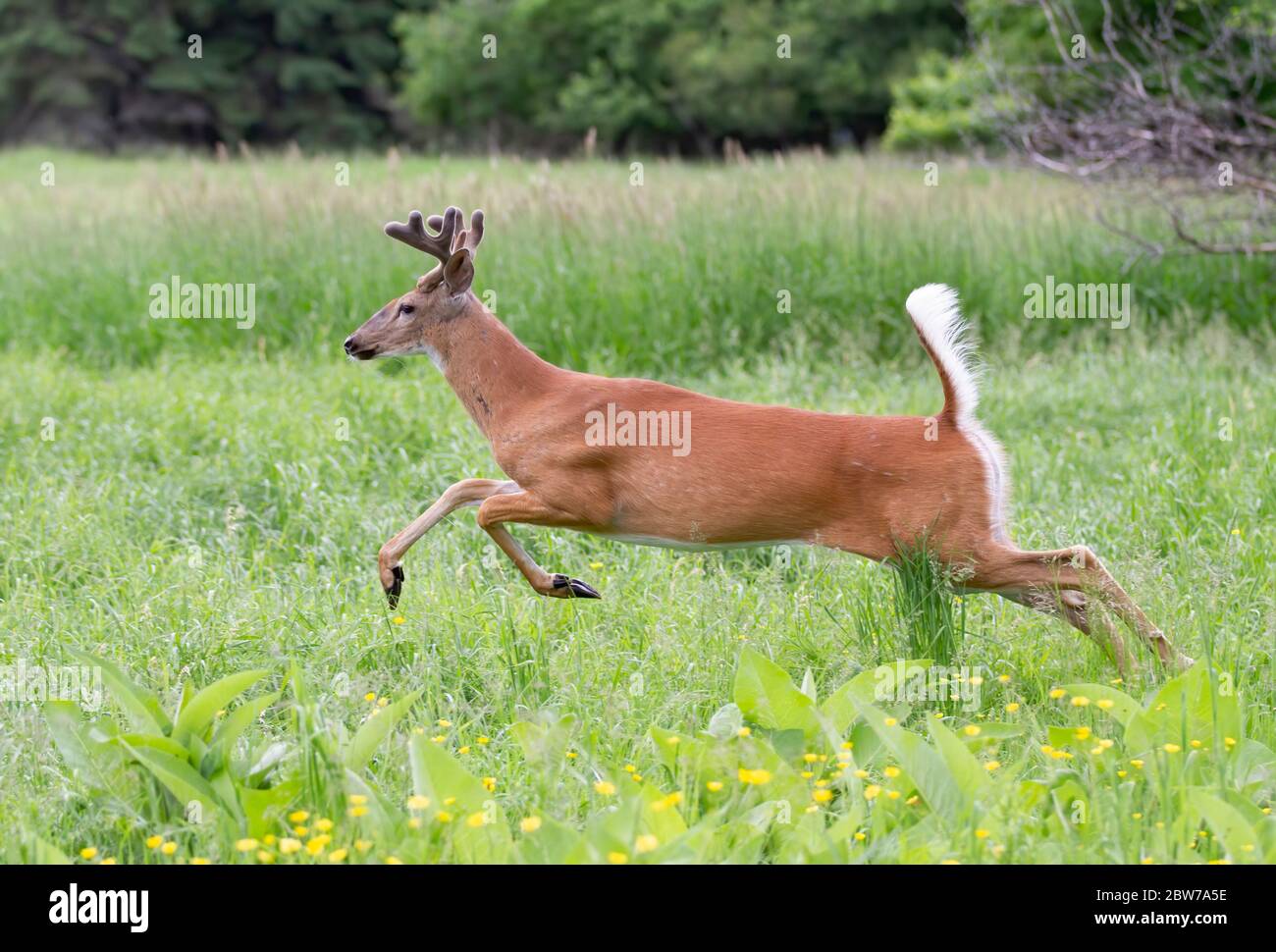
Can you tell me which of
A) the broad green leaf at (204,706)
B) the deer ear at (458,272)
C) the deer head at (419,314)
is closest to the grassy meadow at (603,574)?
the broad green leaf at (204,706)

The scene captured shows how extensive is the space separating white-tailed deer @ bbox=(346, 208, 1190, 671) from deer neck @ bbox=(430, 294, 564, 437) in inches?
0.9

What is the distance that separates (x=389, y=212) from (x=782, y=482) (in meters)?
6.57

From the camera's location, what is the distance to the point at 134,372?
8.93m

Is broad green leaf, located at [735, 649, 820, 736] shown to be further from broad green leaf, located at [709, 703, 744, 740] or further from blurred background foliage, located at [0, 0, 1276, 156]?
blurred background foliage, located at [0, 0, 1276, 156]

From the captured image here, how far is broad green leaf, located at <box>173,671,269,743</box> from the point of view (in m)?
3.50

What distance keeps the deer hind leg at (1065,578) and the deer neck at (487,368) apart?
1.43m

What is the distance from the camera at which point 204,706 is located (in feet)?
11.6

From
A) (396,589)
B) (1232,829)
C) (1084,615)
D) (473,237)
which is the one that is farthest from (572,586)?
(1232,829)

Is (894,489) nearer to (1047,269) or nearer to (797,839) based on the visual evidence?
(797,839)

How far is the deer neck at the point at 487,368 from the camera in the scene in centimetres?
455

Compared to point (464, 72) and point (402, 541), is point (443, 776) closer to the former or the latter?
point (402, 541)

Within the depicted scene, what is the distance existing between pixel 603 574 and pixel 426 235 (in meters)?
1.40

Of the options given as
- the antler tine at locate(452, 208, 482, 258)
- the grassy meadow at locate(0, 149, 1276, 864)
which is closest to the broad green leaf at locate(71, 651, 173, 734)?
the grassy meadow at locate(0, 149, 1276, 864)
